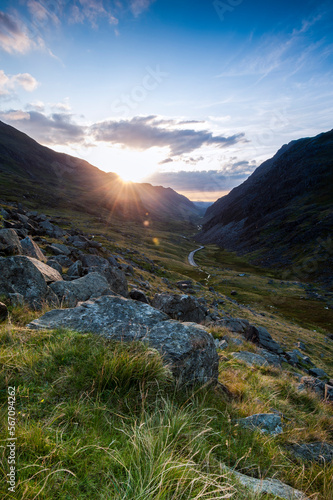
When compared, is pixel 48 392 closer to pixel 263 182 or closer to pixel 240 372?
pixel 240 372

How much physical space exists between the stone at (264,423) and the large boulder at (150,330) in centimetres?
92

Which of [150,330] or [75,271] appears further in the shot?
[75,271]

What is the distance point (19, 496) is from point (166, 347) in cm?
307

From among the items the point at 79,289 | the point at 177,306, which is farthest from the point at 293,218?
the point at 79,289

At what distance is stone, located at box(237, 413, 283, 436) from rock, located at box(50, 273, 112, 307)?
258 inches

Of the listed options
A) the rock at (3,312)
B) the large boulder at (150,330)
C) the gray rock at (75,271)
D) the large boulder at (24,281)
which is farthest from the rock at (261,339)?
the rock at (3,312)

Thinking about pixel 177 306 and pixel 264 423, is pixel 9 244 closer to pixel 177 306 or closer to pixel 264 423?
pixel 177 306

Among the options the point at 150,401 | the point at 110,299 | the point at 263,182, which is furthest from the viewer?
the point at 263,182

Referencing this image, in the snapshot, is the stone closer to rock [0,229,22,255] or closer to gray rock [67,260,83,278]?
rock [0,229,22,255]

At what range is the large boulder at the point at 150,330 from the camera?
14.5 ft

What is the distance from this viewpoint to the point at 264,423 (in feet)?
12.7

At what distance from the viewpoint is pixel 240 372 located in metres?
7.16

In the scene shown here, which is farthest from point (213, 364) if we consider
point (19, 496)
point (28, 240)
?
point (28, 240)

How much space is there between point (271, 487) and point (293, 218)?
496ft
